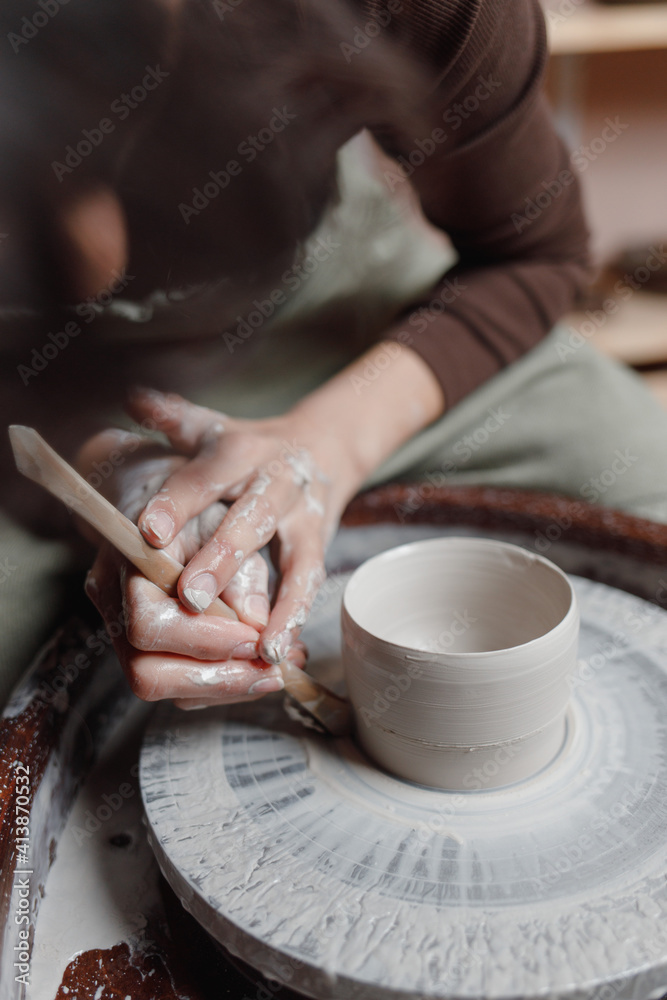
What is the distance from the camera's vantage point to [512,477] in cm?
115

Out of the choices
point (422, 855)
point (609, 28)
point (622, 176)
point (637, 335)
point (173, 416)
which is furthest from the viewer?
point (622, 176)

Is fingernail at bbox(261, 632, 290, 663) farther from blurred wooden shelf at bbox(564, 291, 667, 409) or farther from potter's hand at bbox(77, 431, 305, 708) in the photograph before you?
blurred wooden shelf at bbox(564, 291, 667, 409)

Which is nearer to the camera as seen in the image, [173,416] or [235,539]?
[235,539]

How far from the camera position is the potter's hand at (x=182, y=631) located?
2.00 feet

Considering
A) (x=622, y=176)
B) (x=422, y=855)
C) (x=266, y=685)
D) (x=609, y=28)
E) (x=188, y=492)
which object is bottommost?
(x=622, y=176)

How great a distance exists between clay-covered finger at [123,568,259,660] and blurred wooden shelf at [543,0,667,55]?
2130 millimetres

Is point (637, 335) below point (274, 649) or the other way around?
below

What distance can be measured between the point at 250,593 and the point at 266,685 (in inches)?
3.3

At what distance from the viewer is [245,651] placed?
633 mm

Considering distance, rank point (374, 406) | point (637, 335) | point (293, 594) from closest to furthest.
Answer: point (293, 594), point (374, 406), point (637, 335)

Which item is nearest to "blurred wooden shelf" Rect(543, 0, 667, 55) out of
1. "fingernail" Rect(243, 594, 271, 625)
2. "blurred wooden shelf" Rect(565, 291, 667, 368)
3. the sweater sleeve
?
"blurred wooden shelf" Rect(565, 291, 667, 368)

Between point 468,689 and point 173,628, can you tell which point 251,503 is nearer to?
point 173,628

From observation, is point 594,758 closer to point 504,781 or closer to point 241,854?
point 504,781

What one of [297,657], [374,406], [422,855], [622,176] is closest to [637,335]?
[622,176]
